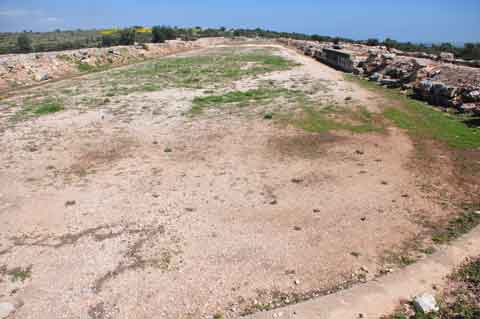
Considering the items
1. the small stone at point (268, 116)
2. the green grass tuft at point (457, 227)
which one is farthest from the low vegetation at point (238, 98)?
the green grass tuft at point (457, 227)

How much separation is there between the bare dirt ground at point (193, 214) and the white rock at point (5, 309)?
0.32 feet

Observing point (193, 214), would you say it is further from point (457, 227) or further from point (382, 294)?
point (457, 227)

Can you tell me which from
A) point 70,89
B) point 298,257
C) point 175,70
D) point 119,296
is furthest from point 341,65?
point 119,296

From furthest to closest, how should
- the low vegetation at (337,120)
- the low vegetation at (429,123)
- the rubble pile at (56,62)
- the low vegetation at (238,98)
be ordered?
the rubble pile at (56,62) → the low vegetation at (238,98) → the low vegetation at (337,120) → the low vegetation at (429,123)

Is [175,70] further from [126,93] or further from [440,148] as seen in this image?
[440,148]

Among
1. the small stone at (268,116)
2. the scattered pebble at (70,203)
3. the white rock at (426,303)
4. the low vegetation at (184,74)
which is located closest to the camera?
the white rock at (426,303)

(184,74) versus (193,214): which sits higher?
(184,74)

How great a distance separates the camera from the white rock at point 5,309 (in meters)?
4.59

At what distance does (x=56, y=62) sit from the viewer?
86.2ft

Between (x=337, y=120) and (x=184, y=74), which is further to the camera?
(x=184, y=74)

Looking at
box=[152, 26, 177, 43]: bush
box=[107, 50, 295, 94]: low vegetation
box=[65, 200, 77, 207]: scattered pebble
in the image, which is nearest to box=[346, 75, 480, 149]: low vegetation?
box=[65, 200, 77, 207]: scattered pebble

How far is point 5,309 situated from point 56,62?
87.5 feet

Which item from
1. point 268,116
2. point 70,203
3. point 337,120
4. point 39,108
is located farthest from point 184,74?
point 70,203

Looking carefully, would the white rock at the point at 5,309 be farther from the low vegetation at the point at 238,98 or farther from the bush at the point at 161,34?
the bush at the point at 161,34
